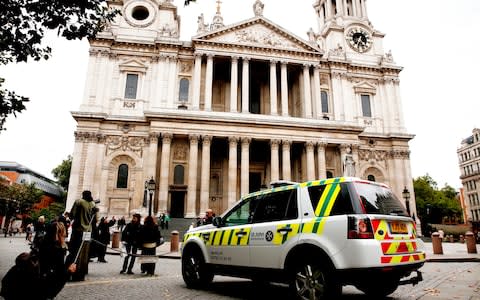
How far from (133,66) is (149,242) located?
27867 millimetres

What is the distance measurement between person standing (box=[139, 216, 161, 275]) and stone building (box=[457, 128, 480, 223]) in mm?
72403

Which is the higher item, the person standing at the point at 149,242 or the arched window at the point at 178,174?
the arched window at the point at 178,174

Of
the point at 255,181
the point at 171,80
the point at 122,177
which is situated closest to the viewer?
the point at 122,177

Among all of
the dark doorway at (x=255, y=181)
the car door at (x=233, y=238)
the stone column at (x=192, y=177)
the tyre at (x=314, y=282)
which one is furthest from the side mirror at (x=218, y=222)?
the dark doorway at (x=255, y=181)

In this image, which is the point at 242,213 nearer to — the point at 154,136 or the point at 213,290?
the point at 213,290

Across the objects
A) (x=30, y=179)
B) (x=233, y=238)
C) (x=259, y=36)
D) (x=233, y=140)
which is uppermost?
(x=259, y=36)

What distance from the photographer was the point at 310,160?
29828 millimetres

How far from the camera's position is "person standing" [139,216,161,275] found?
9.01 metres

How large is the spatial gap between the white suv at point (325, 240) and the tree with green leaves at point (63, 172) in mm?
62043

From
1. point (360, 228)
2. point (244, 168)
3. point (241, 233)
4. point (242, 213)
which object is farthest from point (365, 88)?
point (360, 228)

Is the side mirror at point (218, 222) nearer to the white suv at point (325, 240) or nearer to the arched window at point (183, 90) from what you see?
the white suv at point (325, 240)

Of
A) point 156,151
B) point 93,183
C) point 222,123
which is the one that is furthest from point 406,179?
point 93,183

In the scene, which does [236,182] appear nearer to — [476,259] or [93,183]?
[93,183]

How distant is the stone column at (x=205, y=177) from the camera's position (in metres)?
27.4
